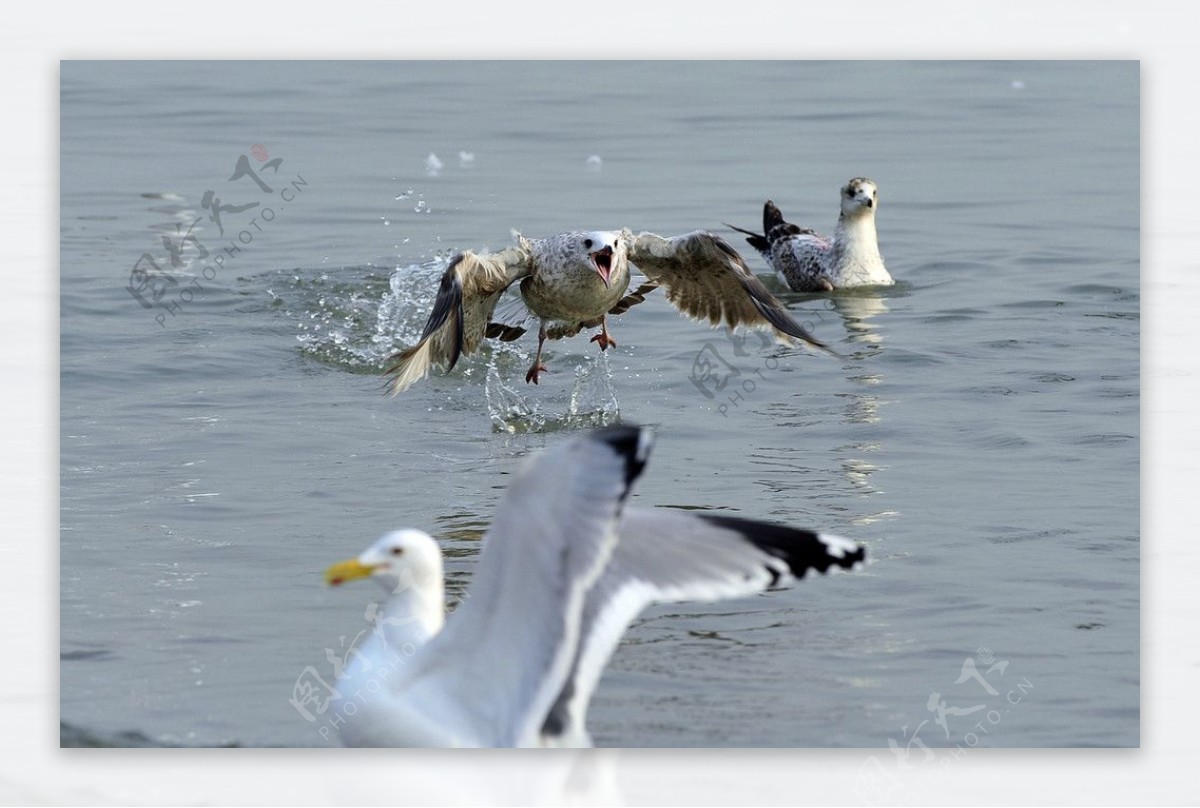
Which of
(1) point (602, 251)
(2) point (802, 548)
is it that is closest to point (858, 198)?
(1) point (602, 251)

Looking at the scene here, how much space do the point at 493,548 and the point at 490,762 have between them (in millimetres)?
447

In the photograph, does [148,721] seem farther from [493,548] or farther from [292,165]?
[292,165]

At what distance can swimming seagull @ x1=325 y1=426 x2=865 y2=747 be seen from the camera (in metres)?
3.46

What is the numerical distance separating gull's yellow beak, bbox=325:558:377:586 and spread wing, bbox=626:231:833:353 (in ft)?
10.5

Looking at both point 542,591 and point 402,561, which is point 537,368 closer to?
point 402,561

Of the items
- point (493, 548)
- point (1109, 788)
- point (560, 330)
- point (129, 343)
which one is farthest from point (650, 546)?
point (129, 343)

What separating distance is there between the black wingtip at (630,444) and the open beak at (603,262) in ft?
12.1

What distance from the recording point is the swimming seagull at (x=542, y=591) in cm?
346

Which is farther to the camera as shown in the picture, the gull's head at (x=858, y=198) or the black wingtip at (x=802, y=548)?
the gull's head at (x=858, y=198)

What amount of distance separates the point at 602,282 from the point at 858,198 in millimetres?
2595

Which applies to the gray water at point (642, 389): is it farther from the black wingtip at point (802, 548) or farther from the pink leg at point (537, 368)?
the black wingtip at point (802, 548)

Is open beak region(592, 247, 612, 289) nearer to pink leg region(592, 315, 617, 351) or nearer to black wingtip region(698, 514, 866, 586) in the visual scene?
pink leg region(592, 315, 617, 351)

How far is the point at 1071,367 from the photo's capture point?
748cm

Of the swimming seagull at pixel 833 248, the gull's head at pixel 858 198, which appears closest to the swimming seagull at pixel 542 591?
the swimming seagull at pixel 833 248
